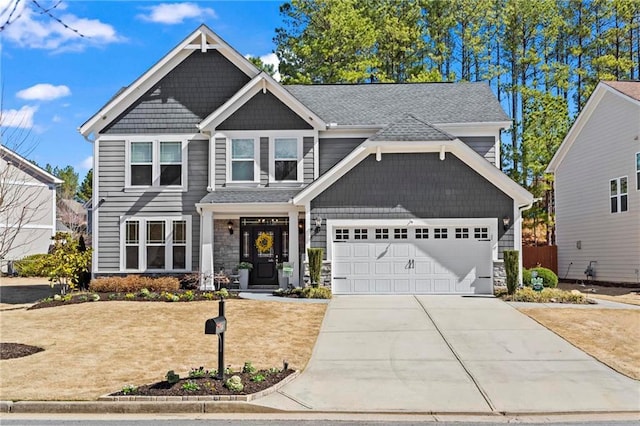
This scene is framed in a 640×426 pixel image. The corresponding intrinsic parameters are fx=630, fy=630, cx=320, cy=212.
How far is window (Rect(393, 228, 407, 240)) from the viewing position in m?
19.7

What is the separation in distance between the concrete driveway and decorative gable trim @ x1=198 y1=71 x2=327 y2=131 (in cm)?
767

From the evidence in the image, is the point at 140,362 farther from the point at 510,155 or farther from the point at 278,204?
the point at 510,155

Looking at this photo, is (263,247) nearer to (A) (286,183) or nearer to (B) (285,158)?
(A) (286,183)

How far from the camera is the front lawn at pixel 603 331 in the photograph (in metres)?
11.9

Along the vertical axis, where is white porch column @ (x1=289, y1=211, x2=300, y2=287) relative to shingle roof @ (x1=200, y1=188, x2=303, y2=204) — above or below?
below

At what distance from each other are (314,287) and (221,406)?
10152mm

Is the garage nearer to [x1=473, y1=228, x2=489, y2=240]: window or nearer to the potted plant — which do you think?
[x1=473, y1=228, x2=489, y2=240]: window

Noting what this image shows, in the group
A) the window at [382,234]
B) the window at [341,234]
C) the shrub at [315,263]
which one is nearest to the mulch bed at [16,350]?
the shrub at [315,263]

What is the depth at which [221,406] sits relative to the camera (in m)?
9.03

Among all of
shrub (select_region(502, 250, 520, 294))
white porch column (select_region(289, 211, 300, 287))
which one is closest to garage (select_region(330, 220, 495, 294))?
shrub (select_region(502, 250, 520, 294))

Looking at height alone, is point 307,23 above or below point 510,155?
above

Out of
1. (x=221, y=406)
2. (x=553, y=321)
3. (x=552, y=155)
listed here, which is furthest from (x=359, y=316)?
(x=552, y=155)

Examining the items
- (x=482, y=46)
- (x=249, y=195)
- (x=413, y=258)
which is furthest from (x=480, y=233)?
(x=482, y=46)

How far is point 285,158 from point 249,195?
1.84 meters
